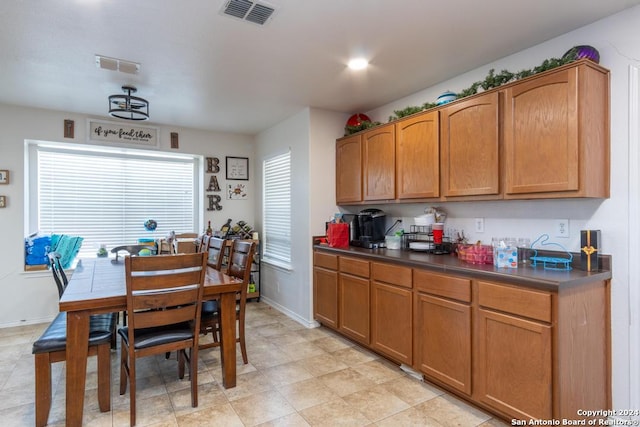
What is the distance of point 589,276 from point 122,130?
491 centimetres

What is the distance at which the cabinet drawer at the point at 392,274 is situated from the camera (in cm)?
271

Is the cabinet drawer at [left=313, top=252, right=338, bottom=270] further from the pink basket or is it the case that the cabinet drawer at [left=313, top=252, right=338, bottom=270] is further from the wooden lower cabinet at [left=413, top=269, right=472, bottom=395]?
the pink basket

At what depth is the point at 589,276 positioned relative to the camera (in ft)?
6.42

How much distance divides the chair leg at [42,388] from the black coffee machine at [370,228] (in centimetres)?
261

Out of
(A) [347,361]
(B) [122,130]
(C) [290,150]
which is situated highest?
(B) [122,130]

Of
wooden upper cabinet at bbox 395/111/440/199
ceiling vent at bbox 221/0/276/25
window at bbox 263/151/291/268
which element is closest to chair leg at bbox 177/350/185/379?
window at bbox 263/151/291/268

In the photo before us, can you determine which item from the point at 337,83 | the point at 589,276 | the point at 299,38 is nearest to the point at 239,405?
the point at 589,276

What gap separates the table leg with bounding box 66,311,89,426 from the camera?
204 centimetres

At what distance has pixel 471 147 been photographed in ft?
8.45

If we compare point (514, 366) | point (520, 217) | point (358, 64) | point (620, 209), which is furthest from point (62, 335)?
point (620, 209)

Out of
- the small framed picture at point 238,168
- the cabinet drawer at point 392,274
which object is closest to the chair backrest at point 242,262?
the cabinet drawer at point 392,274

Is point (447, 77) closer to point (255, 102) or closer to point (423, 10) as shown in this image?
point (423, 10)

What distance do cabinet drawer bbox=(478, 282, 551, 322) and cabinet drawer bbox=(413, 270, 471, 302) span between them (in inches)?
4.0

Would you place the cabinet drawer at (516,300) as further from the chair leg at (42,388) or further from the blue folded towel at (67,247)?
the blue folded towel at (67,247)
